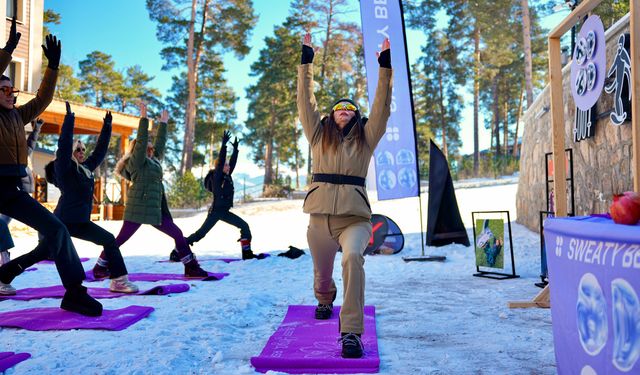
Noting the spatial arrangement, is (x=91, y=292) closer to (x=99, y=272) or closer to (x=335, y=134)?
(x=99, y=272)

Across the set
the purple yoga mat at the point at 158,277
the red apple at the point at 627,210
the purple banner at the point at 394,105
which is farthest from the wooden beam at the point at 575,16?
the purple yoga mat at the point at 158,277

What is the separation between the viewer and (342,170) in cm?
360

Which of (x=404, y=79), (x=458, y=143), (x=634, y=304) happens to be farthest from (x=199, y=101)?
(x=634, y=304)

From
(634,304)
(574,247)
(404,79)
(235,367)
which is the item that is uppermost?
(404,79)

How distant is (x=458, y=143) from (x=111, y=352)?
158ft

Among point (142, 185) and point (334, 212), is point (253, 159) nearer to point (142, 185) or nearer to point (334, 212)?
point (142, 185)

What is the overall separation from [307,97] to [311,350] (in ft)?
6.10

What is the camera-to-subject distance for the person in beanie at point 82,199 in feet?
16.4

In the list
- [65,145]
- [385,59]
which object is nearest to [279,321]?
[385,59]

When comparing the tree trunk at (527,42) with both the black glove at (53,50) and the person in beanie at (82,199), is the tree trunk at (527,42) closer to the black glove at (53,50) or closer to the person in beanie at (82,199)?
the person in beanie at (82,199)

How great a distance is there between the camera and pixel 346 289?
10.9 ft

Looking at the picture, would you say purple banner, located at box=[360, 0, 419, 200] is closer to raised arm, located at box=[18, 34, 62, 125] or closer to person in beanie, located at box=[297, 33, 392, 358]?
person in beanie, located at box=[297, 33, 392, 358]

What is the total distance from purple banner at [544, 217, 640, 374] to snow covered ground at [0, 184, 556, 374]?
82 centimetres

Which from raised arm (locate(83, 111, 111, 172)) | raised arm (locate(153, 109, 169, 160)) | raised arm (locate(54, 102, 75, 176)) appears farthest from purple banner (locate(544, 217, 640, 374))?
raised arm (locate(153, 109, 169, 160))
